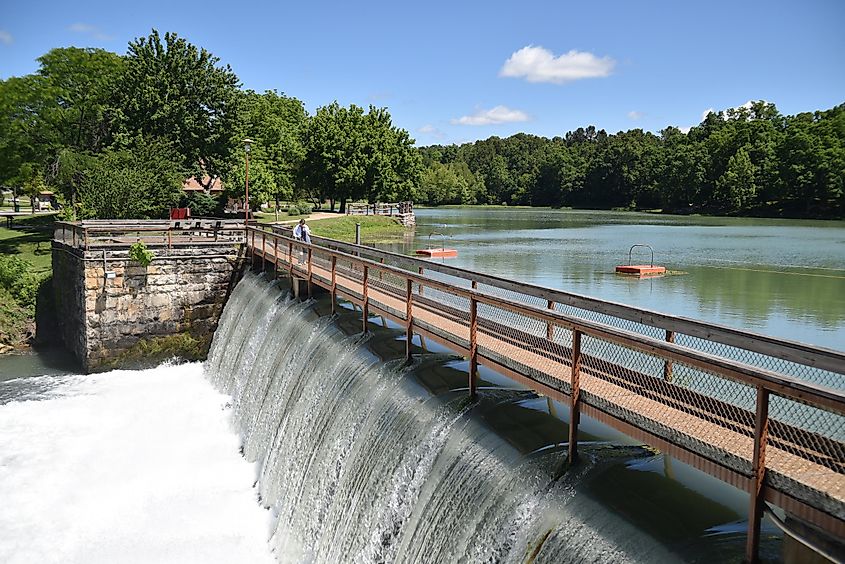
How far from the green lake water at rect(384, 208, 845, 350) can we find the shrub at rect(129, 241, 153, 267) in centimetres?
1498

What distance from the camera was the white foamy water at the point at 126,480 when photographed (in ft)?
34.6

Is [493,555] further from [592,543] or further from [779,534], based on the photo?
[779,534]

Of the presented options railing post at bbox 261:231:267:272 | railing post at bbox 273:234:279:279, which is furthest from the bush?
railing post at bbox 273:234:279:279

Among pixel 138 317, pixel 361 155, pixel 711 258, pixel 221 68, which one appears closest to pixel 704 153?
pixel 361 155

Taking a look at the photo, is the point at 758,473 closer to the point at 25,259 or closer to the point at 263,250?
the point at 263,250

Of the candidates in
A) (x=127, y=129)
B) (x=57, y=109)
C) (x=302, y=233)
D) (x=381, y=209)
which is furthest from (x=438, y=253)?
(x=381, y=209)

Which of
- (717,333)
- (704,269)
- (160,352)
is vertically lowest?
(160,352)

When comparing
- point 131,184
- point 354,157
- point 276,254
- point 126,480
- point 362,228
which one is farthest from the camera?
point 354,157

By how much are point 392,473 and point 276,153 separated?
5799 cm

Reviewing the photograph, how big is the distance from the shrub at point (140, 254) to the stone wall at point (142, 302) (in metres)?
0.16

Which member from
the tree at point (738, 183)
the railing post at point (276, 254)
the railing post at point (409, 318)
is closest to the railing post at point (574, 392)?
the railing post at point (409, 318)

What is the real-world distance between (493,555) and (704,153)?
114 meters

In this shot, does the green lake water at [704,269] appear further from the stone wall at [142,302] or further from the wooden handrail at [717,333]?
the stone wall at [142,302]

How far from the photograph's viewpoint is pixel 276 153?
6284cm
